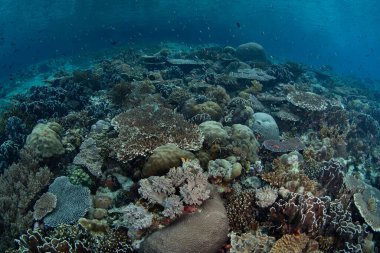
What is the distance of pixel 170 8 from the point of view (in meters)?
55.9

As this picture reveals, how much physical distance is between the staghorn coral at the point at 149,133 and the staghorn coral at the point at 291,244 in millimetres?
2814

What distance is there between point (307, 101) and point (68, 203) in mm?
9854

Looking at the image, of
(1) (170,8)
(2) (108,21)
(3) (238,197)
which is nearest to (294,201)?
(3) (238,197)

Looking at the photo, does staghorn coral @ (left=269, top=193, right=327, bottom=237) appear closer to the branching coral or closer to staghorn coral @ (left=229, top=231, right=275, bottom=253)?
staghorn coral @ (left=229, top=231, right=275, bottom=253)

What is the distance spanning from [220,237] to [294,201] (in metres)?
1.75

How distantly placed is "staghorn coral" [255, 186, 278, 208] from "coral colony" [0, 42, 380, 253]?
21 millimetres

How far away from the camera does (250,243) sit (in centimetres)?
478

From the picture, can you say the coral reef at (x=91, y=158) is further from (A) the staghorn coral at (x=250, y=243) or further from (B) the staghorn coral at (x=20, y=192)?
(A) the staghorn coral at (x=250, y=243)

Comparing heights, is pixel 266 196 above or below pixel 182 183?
below

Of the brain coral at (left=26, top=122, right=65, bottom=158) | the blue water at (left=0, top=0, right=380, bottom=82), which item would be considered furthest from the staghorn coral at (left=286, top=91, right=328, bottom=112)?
the blue water at (left=0, top=0, right=380, bottom=82)

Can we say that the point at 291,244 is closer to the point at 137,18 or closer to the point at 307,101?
the point at 307,101

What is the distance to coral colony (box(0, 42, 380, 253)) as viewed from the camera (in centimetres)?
490

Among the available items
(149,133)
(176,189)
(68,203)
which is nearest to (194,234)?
(176,189)

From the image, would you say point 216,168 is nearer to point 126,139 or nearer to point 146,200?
point 146,200
